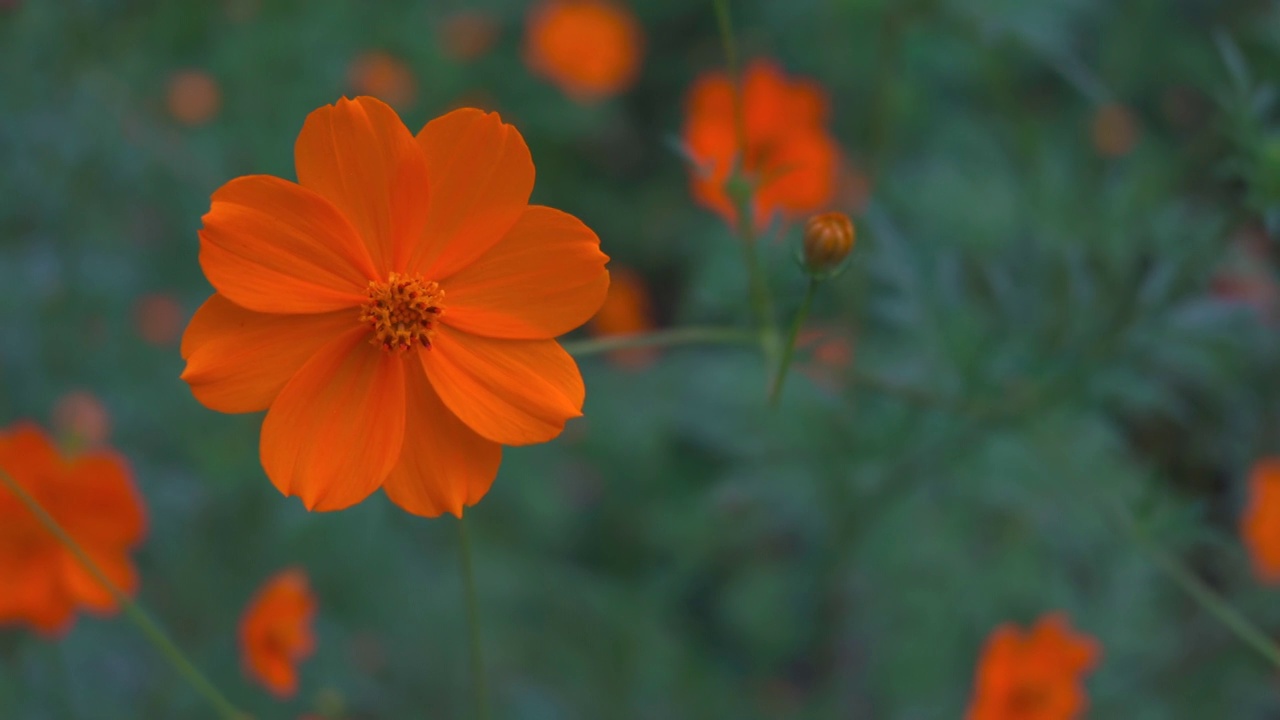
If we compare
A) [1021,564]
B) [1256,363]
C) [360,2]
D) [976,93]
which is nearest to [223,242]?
[1021,564]

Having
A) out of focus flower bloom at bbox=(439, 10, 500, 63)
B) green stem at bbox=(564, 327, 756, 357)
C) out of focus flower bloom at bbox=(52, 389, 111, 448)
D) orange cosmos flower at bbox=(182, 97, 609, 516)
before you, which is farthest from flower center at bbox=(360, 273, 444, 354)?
out of focus flower bloom at bbox=(439, 10, 500, 63)

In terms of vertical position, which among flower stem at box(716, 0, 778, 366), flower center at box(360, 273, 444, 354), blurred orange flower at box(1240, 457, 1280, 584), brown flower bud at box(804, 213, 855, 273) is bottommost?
flower center at box(360, 273, 444, 354)

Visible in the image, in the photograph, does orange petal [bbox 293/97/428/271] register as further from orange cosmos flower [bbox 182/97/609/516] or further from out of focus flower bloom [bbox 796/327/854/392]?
out of focus flower bloom [bbox 796/327/854/392]

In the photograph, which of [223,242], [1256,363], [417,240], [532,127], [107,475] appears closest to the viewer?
[223,242]

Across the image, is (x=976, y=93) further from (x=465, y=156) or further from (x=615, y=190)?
(x=465, y=156)

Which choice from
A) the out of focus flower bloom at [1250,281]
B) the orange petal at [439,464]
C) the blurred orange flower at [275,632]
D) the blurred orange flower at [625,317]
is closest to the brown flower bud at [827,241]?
the orange petal at [439,464]

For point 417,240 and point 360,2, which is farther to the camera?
point 360,2
